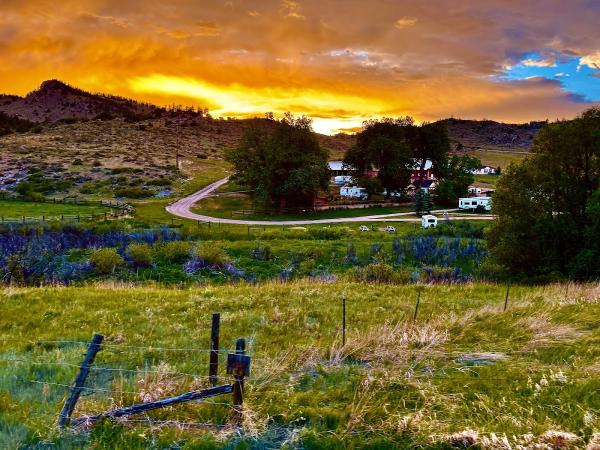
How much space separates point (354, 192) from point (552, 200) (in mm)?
58143

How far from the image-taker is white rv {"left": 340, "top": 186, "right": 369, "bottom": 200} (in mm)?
88812

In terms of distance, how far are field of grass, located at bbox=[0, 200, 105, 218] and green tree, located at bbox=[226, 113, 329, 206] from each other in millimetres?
25731

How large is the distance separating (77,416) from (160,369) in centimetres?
205

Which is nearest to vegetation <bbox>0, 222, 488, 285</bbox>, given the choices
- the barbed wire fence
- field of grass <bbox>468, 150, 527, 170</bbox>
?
the barbed wire fence

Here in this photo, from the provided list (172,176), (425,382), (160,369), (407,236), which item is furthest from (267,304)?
(172,176)

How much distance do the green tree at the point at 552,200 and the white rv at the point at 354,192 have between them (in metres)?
55.6

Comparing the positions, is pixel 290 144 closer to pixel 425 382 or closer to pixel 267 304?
pixel 267 304

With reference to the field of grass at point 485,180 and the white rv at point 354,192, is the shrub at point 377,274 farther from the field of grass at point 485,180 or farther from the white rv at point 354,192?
the field of grass at point 485,180

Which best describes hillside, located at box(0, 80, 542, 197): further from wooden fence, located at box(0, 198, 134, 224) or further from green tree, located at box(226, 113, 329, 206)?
green tree, located at box(226, 113, 329, 206)

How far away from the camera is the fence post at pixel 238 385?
24.8ft

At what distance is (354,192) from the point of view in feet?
294

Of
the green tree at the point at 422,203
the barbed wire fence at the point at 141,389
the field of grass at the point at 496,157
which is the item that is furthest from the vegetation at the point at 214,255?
the field of grass at the point at 496,157

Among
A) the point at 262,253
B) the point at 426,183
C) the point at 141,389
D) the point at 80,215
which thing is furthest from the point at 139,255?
the point at 426,183

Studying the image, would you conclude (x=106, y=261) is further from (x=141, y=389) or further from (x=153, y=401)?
(x=153, y=401)
